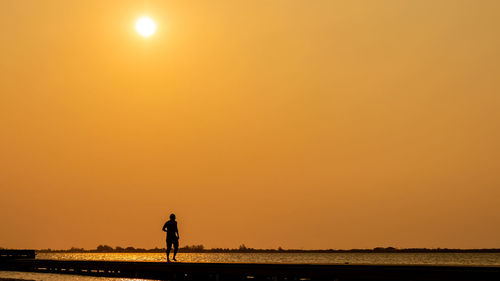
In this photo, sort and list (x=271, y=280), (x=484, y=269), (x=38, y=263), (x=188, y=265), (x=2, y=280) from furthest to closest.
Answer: (x=38, y=263)
(x=2, y=280)
(x=188, y=265)
(x=271, y=280)
(x=484, y=269)

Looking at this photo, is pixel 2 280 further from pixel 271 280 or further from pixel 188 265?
pixel 271 280

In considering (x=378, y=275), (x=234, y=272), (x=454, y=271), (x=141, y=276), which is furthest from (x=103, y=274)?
(x=454, y=271)

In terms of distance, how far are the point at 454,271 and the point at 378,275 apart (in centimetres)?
223

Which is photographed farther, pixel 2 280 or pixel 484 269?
pixel 2 280

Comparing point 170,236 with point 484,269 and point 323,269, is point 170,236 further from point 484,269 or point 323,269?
point 484,269

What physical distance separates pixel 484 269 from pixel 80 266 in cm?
2266

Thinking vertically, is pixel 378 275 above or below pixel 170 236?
below

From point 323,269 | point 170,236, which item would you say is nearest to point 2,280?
point 170,236

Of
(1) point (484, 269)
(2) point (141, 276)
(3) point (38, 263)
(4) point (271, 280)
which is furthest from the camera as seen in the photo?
(3) point (38, 263)

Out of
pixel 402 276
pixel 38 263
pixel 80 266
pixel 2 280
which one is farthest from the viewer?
pixel 38 263

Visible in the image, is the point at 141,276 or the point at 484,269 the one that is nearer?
the point at 484,269

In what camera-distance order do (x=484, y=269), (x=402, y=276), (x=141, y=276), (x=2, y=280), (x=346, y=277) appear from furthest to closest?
(x=2, y=280) < (x=141, y=276) < (x=346, y=277) < (x=402, y=276) < (x=484, y=269)

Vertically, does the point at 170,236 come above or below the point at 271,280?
above

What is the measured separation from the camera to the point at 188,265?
2492 centimetres
